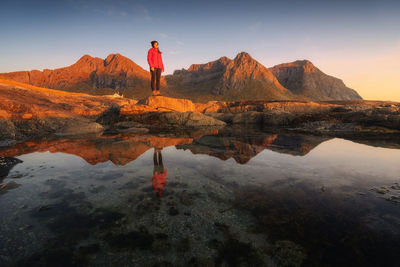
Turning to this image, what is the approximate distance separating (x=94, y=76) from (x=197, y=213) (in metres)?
196

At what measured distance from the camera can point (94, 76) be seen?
163 metres

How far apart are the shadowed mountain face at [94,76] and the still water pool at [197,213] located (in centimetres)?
14234

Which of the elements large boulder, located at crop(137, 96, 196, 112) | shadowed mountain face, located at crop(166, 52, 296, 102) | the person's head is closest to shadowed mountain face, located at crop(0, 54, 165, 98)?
shadowed mountain face, located at crop(166, 52, 296, 102)

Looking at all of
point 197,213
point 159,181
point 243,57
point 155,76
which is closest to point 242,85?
point 243,57

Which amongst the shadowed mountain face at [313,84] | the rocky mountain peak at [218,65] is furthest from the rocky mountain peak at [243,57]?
the shadowed mountain face at [313,84]

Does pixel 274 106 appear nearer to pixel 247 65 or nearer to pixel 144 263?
pixel 144 263

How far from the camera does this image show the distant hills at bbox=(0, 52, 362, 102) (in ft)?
381

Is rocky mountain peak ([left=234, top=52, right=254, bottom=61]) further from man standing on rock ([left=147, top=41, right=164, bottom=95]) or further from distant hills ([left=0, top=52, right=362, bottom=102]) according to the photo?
man standing on rock ([left=147, top=41, right=164, bottom=95])

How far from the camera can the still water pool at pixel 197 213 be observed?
1.73 metres

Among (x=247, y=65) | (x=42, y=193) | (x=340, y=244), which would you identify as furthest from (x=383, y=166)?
(x=247, y=65)

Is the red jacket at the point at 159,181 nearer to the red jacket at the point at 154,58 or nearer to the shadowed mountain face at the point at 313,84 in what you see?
the red jacket at the point at 154,58

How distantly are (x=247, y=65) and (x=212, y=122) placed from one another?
124833 mm

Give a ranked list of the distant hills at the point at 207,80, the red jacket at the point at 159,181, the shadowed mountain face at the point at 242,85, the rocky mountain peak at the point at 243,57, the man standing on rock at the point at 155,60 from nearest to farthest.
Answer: the red jacket at the point at 159,181 < the man standing on rock at the point at 155,60 < the shadowed mountain face at the point at 242,85 < the distant hills at the point at 207,80 < the rocky mountain peak at the point at 243,57

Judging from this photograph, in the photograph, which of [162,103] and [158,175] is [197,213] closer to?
[158,175]
